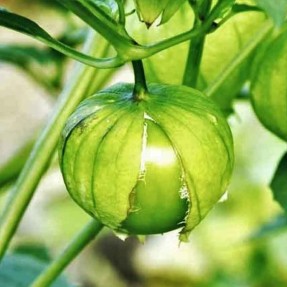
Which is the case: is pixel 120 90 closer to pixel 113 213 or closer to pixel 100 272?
pixel 113 213

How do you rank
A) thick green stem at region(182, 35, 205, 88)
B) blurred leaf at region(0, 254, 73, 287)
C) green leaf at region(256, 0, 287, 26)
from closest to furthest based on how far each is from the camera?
green leaf at region(256, 0, 287, 26) < thick green stem at region(182, 35, 205, 88) < blurred leaf at region(0, 254, 73, 287)

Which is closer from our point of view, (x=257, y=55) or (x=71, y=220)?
(x=257, y=55)

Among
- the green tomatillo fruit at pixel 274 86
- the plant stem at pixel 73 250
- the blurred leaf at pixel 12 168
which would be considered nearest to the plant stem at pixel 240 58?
the green tomatillo fruit at pixel 274 86

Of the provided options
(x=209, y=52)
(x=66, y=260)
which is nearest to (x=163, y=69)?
(x=209, y=52)

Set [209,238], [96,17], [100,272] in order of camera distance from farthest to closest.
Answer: [100,272], [209,238], [96,17]

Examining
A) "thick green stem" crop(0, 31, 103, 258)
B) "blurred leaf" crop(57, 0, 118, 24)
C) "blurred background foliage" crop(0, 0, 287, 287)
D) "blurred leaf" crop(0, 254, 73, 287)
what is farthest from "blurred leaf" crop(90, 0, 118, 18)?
"blurred background foliage" crop(0, 0, 287, 287)

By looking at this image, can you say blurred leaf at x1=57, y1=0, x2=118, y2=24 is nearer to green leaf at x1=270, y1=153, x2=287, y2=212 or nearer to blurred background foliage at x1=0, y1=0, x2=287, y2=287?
green leaf at x1=270, y1=153, x2=287, y2=212

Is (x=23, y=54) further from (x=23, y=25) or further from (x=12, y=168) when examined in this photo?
(x=23, y=25)
